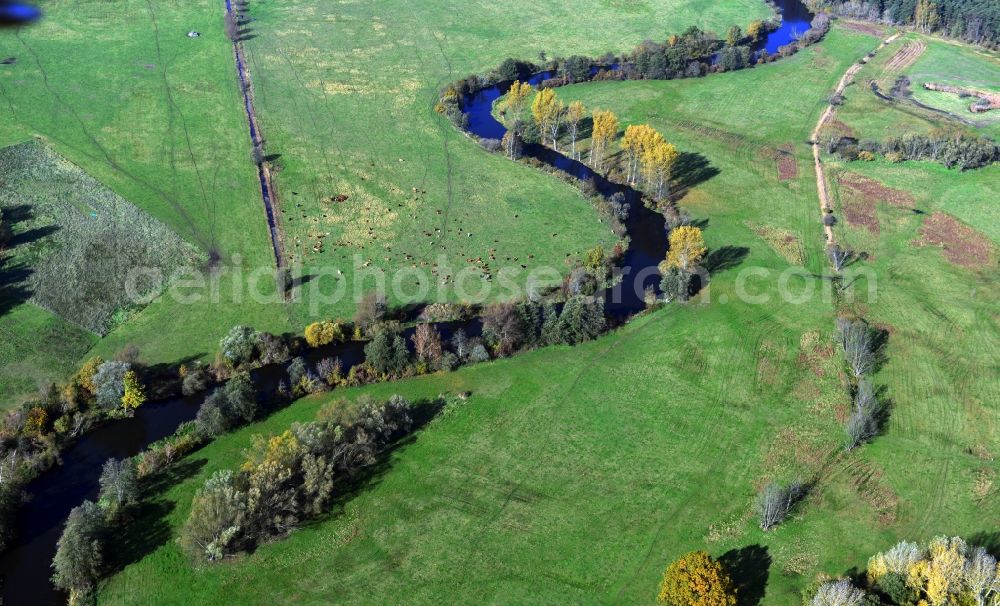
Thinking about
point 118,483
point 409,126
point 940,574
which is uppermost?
point 409,126

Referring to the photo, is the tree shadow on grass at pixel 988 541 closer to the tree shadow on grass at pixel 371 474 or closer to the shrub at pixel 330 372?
the tree shadow on grass at pixel 371 474

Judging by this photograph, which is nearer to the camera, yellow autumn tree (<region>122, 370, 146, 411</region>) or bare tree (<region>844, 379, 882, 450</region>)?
bare tree (<region>844, 379, 882, 450</region>)

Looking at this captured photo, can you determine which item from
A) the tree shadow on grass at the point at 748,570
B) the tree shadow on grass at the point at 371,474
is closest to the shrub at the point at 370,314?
the tree shadow on grass at the point at 371,474

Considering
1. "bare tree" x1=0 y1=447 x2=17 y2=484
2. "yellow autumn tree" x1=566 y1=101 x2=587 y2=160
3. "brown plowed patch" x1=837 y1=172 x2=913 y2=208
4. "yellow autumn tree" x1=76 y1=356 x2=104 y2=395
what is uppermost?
"yellow autumn tree" x1=566 y1=101 x2=587 y2=160

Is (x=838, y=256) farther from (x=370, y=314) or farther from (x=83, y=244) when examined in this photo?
(x=83, y=244)

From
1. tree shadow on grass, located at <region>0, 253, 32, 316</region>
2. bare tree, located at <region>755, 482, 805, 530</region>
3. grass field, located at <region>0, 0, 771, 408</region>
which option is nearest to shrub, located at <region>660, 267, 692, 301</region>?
grass field, located at <region>0, 0, 771, 408</region>

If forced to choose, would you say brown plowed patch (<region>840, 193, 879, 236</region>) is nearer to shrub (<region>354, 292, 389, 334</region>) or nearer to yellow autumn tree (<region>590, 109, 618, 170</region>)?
yellow autumn tree (<region>590, 109, 618, 170</region>)

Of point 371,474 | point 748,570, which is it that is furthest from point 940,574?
point 371,474
